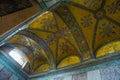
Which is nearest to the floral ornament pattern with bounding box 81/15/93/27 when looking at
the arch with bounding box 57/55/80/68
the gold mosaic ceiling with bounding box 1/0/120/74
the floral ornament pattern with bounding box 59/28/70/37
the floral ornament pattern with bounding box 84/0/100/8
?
the gold mosaic ceiling with bounding box 1/0/120/74

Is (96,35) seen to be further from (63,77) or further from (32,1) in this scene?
(32,1)

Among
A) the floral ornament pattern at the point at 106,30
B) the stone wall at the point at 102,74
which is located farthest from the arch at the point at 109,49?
the stone wall at the point at 102,74

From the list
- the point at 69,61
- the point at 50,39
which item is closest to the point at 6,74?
the point at 50,39

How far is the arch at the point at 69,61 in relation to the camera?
7.21 meters

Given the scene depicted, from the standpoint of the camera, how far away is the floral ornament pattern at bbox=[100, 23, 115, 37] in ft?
21.6

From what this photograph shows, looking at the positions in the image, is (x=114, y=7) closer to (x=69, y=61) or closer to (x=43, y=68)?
(x=69, y=61)

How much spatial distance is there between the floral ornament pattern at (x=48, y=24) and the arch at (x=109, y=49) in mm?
2406

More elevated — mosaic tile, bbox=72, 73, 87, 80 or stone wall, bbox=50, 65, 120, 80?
stone wall, bbox=50, 65, 120, 80

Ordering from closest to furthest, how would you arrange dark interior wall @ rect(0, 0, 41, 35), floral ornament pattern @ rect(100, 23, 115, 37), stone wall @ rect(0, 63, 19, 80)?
1. dark interior wall @ rect(0, 0, 41, 35)
2. floral ornament pattern @ rect(100, 23, 115, 37)
3. stone wall @ rect(0, 63, 19, 80)

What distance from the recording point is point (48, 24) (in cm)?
733

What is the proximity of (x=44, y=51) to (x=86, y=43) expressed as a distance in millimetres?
2316

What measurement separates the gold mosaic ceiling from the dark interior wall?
3760 millimetres

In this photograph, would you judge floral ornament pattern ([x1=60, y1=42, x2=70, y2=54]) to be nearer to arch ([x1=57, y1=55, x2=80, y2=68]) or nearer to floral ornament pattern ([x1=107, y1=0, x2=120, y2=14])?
arch ([x1=57, y1=55, x2=80, y2=68])

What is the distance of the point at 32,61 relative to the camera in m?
8.65
